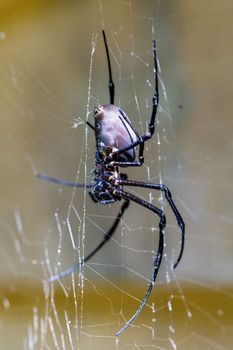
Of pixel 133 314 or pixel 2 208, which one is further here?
pixel 2 208

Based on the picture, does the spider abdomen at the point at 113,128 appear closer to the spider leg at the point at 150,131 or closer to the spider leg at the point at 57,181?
the spider leg at the point at 150,131

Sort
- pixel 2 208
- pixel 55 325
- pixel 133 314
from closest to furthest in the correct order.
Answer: pixel 133 314 → pixel 55 325 → pixel 2 208

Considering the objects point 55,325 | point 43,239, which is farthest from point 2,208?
point 55,325

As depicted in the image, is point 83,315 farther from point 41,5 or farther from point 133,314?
point 41,5

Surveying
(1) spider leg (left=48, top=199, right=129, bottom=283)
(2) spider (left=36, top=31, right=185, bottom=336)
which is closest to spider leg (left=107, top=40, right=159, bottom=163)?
(2) spider (left=36, top=31, right=185, bottom=336)

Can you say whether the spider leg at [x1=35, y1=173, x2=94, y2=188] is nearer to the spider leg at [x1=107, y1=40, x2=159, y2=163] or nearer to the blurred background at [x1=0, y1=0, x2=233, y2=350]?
the blurred background at [x1=0, y1=0, x2=233, y2=350]

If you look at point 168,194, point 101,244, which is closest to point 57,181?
point 101,244

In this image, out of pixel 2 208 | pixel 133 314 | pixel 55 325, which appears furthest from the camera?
pixel 2 208

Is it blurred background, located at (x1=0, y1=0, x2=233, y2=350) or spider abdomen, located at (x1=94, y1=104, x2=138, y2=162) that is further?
blurred background, located at (x1=0, y1=0, x2=233, y2=350)
